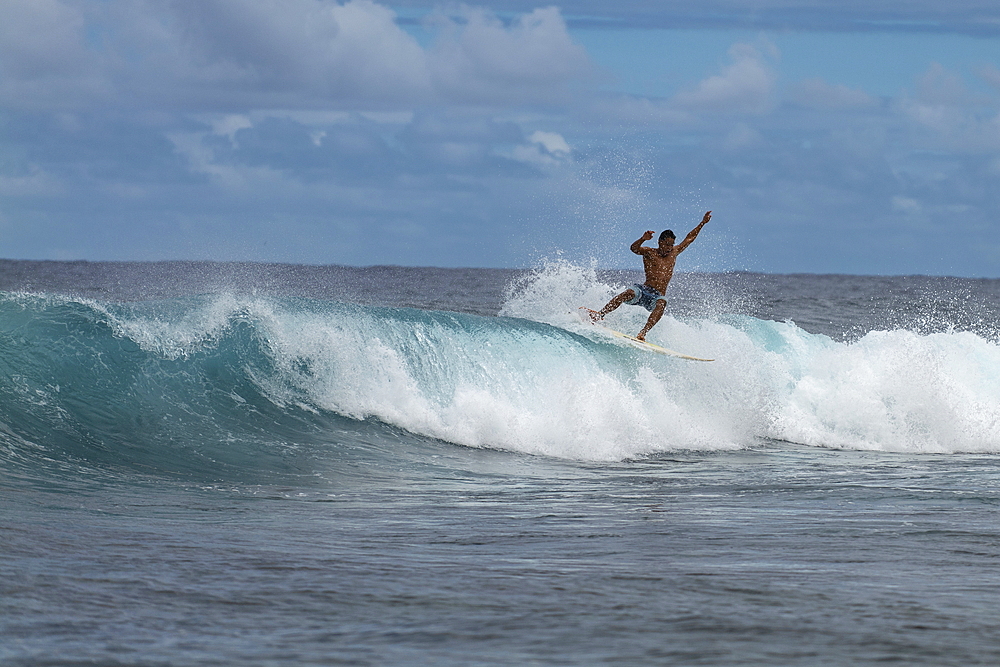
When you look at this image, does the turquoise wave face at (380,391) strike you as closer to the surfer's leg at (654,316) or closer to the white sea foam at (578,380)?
the white sea foam at (578,380)

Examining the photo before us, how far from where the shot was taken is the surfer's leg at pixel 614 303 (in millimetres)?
14774

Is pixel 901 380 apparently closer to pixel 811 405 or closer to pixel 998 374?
pixel 811 405

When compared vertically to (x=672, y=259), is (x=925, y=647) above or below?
below

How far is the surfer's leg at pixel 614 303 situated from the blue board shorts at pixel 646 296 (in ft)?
0.21

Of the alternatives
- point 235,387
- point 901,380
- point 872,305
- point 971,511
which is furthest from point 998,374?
point 872,305

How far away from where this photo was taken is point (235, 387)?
12.8 meters

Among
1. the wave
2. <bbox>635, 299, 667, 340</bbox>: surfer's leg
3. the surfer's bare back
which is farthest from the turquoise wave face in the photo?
the surfer's bare back

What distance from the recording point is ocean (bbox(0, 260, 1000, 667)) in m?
5.16

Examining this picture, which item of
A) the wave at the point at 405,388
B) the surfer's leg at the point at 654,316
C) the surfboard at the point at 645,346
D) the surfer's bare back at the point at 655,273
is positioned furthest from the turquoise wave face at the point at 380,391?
the surfer's bare back at the point at 655,273

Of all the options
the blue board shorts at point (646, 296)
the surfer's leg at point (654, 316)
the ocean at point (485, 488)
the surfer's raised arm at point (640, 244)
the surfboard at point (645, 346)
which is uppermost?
the surfer's raised arm at point (640, 244)

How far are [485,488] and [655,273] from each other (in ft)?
18.7

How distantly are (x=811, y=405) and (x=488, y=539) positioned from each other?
34.1ft

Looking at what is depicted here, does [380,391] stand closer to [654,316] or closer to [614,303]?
[614,303]

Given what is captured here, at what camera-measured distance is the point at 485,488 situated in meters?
9.91
